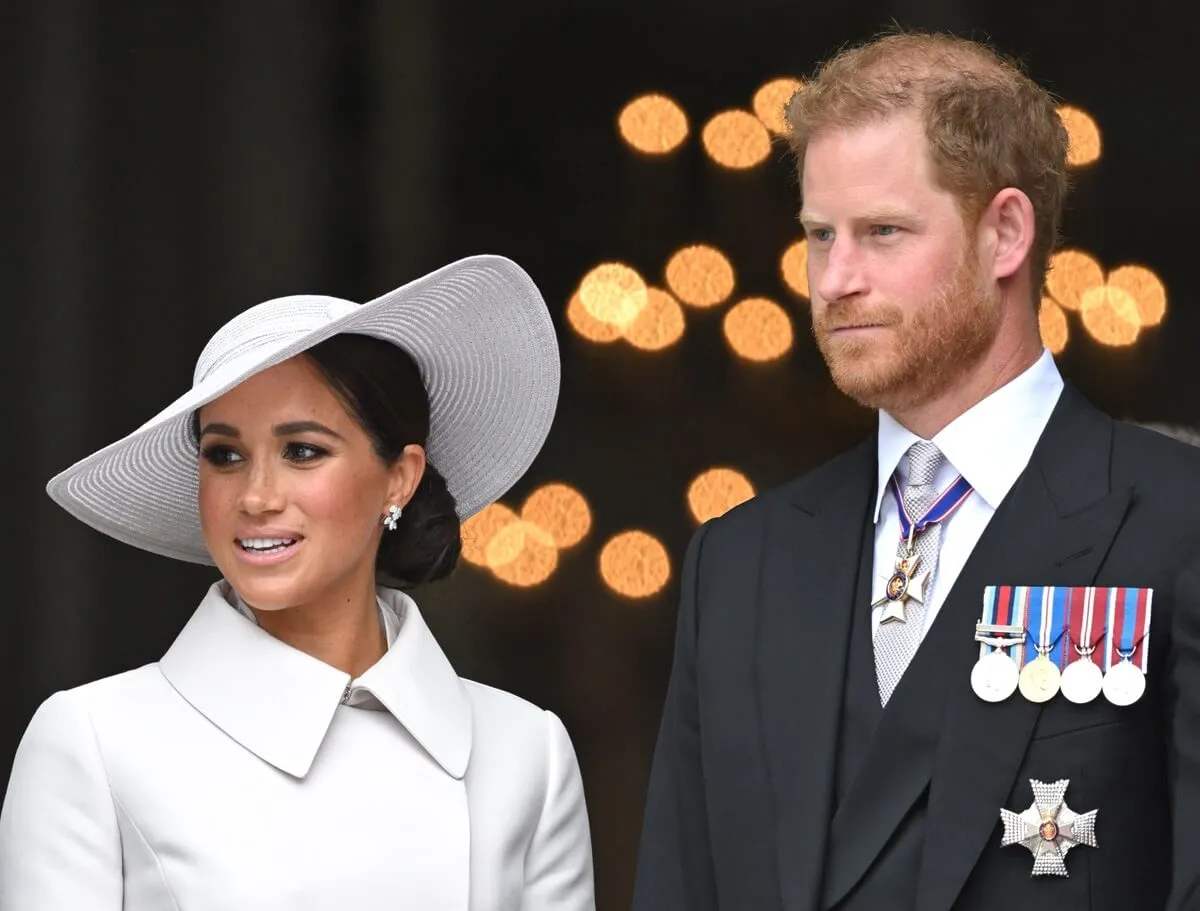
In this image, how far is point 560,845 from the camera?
136 inches

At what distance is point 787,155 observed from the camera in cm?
436

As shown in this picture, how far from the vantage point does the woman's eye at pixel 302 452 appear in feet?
10.7

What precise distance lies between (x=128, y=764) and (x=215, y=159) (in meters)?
1.47

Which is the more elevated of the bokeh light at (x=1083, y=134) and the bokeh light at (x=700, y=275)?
the bokeh light at (x=1083, y=134)

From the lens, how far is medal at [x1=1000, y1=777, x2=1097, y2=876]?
2820 millimetres

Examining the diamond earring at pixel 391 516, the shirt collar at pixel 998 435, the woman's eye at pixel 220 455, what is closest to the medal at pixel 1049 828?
the shirt collar at pixel 998 435

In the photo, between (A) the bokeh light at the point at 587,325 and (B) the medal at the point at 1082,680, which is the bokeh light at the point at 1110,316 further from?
(B) the medal at the point at 1082,680

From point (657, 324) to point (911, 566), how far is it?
1.50m

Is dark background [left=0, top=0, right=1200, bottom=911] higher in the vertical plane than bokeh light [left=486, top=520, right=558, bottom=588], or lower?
higher

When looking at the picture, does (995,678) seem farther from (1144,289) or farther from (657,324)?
(657,324)

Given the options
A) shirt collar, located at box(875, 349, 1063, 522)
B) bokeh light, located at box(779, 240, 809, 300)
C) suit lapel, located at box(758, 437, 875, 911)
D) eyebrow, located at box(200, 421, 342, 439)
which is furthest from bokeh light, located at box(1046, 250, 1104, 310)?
eyebrow, located at box(200, 421, 342, 439)

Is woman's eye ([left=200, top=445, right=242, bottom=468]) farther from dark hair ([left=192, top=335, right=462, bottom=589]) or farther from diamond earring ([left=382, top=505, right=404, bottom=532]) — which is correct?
diamond earring ([left=382, top=505, right=404, bottom=532])

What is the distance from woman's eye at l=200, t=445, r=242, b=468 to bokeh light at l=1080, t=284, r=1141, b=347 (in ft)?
5.73

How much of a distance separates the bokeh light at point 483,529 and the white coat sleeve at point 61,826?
1.38 metres
